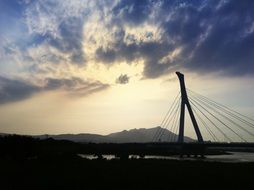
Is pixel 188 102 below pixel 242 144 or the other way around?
the other way around

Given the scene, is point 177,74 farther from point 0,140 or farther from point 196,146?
point 0,140

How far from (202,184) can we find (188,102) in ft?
173

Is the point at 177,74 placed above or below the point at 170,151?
above

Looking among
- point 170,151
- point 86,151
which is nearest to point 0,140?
point 86,151

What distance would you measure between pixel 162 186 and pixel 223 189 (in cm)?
425

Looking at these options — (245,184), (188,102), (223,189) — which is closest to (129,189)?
(223,189)

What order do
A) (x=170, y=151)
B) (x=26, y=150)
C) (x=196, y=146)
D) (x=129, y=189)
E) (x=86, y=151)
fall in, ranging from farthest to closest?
(x=170, y=151)
(x=86, y=151)
(x=196, y=146)
(x=26, y=150)
(x=129, y=189)

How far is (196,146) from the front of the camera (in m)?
92.8

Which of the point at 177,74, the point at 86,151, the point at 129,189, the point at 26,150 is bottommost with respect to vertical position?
the point at 129,189

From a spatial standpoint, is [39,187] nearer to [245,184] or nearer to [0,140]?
[245,184]

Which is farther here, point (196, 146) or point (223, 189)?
point (196, 146)

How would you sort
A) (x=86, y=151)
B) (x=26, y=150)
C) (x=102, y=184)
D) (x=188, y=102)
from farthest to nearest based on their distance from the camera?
(x=86, y=151) → (x=188, y=102) → (x=26, y=150) → (x=102, y=184)

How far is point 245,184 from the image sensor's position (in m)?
30.7

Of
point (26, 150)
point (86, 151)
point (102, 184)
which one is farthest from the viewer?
point (86, 151)
